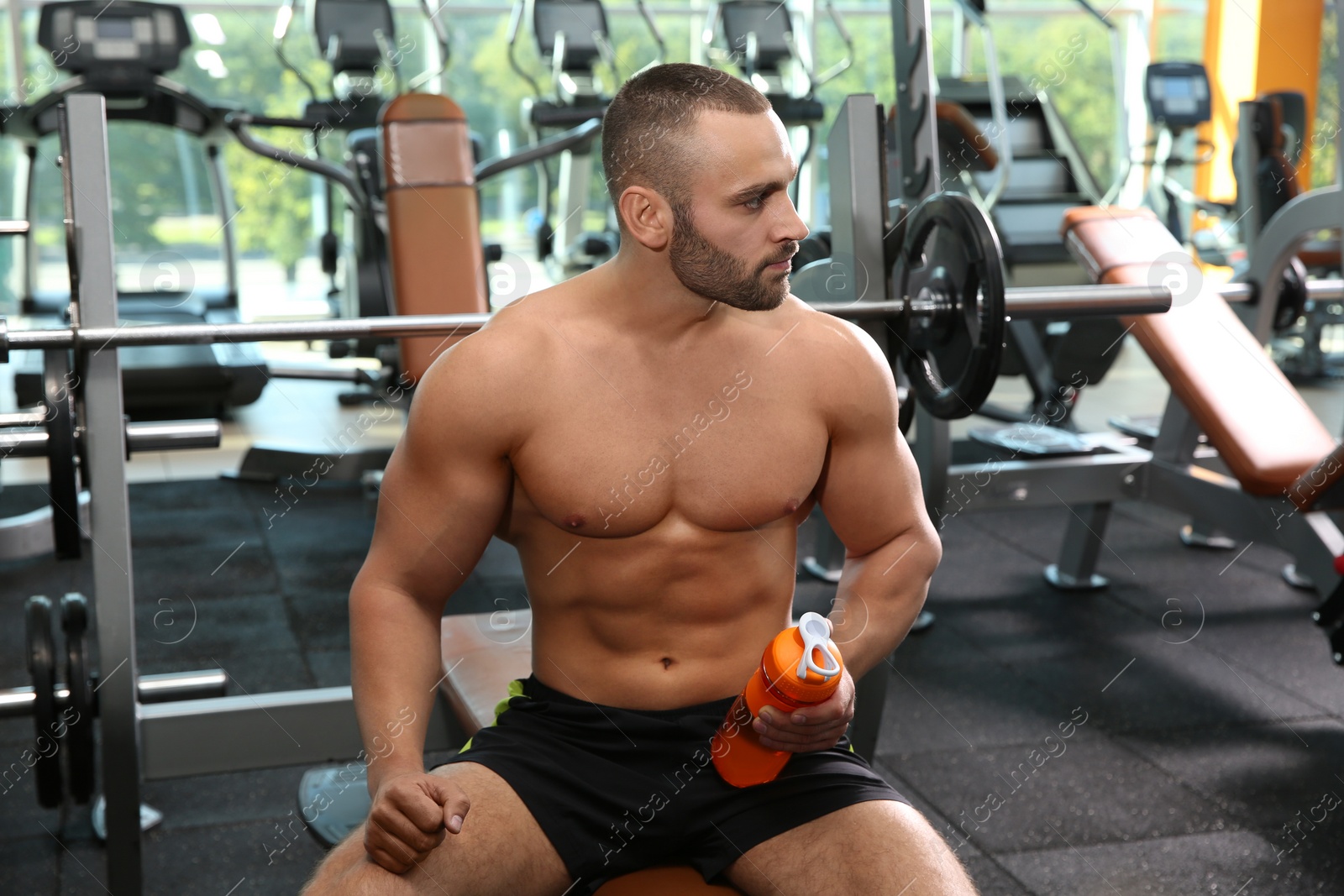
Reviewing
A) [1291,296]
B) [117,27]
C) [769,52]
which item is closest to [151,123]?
[117,27]

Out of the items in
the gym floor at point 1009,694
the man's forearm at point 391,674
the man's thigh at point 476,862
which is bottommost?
the gym floor at point 1009,694

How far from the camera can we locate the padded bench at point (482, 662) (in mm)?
1828

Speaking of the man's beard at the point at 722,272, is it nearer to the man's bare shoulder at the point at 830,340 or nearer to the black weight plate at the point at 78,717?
the man's bare shoulder at the point at 830,340

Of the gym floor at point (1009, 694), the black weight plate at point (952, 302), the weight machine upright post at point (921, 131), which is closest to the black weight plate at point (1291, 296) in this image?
the gym floor at point (1009, 694)

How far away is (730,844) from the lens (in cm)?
139

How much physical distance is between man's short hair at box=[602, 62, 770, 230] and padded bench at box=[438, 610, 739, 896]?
72cm

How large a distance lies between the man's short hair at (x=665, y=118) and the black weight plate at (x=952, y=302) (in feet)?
2.41

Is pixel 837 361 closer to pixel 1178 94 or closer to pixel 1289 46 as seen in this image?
pixel 1178 94

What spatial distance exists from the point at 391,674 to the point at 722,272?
1.99 ft

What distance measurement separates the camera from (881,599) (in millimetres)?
1566

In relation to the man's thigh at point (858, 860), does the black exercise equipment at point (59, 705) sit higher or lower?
lower

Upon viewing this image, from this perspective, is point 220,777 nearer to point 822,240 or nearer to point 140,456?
point 822,240

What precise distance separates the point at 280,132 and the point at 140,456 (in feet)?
11.0

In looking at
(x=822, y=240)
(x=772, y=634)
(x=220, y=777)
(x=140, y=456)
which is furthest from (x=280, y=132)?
(x=772, y=634)
